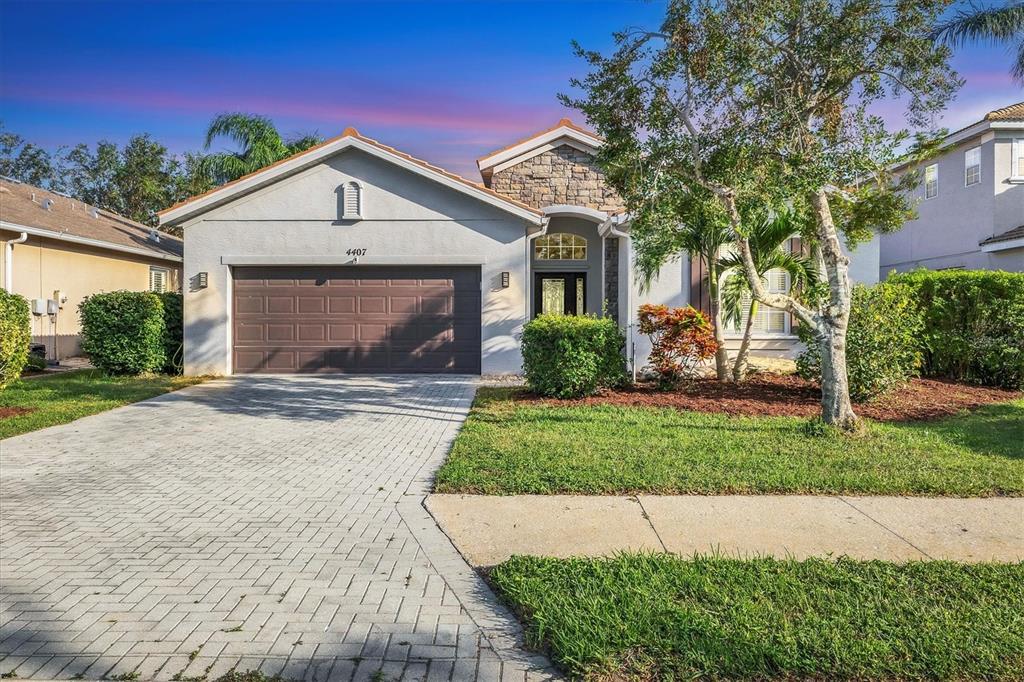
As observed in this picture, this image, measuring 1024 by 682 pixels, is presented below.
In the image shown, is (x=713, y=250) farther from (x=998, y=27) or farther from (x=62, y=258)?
(x=62, y=258)

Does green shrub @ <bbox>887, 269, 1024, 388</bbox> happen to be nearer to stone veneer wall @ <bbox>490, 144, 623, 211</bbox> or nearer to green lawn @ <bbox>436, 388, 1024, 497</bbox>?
green lawn @ <bbox>436, 388, 1024, 497</bbox>

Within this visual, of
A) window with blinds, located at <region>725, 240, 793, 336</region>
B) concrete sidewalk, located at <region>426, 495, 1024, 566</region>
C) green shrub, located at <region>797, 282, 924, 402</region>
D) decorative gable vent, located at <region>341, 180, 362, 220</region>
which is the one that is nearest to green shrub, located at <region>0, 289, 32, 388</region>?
decorative gable vent, located at <region>341, 180, 362, 220</region>

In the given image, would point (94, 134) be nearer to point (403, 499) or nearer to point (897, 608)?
point (403, 499)

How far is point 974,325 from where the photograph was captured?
39.5 feet

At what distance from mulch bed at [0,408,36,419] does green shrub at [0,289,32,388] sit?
1.23 metres

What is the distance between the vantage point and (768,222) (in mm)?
11445

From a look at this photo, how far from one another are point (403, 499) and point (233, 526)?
54.3 inches

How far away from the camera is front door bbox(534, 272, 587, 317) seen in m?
17.5

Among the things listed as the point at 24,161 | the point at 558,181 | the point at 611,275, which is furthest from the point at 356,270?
the point at 24,161

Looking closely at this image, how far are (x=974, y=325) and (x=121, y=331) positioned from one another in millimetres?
17090

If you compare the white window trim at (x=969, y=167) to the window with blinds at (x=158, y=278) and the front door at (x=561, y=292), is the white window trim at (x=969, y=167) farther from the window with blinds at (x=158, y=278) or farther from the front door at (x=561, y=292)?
the window with blinds at (x=158, y=278)

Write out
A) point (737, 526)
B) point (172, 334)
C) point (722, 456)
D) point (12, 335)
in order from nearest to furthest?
point (737, 526), point (722, 456), point (12, 335), point (172, 334)

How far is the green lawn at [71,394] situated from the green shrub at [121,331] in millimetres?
386

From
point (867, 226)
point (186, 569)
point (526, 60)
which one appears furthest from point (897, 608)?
point (526, 60)
